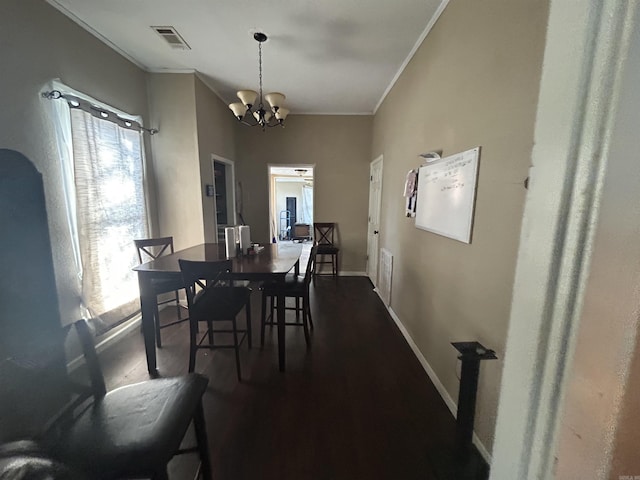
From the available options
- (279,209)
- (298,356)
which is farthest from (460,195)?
(279,209)

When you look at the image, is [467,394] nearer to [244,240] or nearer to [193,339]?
[193,339]

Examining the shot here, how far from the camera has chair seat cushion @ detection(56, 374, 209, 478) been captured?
874 millimetres

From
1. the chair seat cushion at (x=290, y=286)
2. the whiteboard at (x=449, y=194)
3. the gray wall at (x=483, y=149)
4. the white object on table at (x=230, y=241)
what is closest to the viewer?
the gray wall at (x=483, y=149)

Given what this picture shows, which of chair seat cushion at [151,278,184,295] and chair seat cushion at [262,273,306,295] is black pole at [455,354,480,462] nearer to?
chair seat cushion at [262,273,306,295]

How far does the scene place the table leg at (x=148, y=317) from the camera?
6.72 ft

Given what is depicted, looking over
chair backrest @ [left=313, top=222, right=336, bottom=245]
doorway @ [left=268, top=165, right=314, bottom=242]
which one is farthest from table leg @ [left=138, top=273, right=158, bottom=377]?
doorway @ [left=268, top=165, right=314, bottom=242]

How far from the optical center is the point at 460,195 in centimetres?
164

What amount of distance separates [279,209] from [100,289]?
8.21 metres

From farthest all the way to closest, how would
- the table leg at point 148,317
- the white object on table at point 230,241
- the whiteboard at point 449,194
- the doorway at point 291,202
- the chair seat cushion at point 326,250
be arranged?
the doorway at point 291,202 → the chair seat cushion at point 326,250 → the white object on table at point 230,241 → the table leg at point 148,317 → the whiteboard at point 449,194

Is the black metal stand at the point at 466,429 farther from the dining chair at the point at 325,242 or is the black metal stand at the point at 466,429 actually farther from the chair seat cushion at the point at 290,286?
the dining chair at the point at 325,242

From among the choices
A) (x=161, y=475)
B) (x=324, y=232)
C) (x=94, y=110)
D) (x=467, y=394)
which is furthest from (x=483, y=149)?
(x=324, y=232)

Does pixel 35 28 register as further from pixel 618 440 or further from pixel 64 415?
pixel 618 440

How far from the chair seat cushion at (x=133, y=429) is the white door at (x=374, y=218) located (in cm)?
333

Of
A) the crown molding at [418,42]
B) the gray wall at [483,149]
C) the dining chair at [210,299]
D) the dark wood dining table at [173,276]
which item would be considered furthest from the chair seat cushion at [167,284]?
the crown molding at [418,42]
